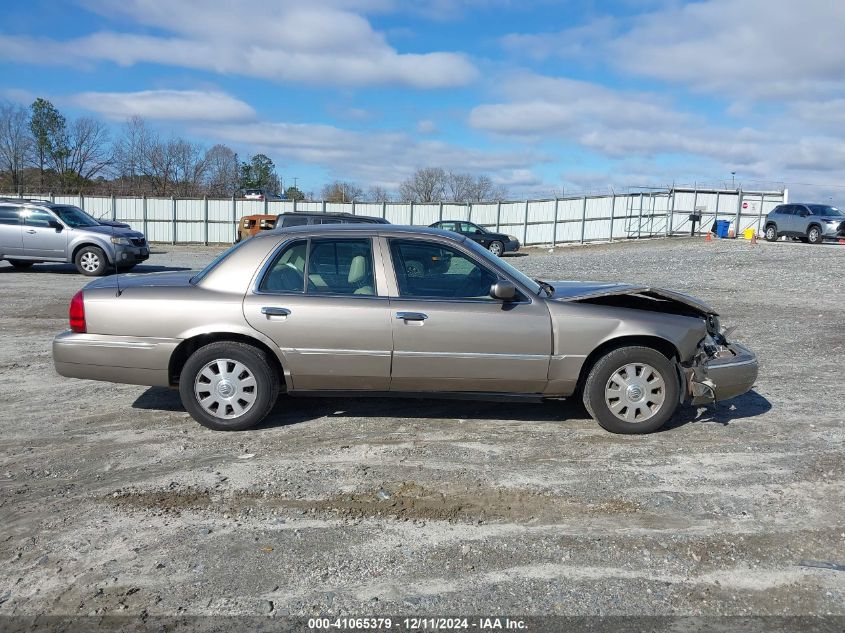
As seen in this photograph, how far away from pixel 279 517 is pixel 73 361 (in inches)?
98.9

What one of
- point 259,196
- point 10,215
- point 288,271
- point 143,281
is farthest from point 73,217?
point 259,196

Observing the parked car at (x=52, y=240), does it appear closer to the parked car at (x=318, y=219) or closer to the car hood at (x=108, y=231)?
the car hood at (x=108, y=231)

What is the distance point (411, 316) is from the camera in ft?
16.8

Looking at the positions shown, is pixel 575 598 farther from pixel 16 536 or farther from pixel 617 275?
pixel 617 275

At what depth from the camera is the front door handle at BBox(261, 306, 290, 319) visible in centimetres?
515

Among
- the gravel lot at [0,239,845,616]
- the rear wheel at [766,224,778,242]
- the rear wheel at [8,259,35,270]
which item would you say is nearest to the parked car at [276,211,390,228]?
the rear wheel at [8,259,35,270]

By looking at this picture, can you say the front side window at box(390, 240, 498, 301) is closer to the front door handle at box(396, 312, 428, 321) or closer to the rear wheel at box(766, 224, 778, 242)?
the front door handle at box(396, 312, 428, 321)

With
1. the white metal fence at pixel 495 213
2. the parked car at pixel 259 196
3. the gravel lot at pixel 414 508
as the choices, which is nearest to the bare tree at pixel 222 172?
the parked car at pixel 259 196

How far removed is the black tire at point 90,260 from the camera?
53.8 feet

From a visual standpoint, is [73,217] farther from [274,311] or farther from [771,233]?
[771,233]

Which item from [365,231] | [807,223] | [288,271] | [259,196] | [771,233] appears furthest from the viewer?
[259,196]

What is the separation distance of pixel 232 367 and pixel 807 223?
27.4 metres

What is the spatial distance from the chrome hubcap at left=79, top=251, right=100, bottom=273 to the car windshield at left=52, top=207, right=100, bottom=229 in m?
0.77

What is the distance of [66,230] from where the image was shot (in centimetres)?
1633
